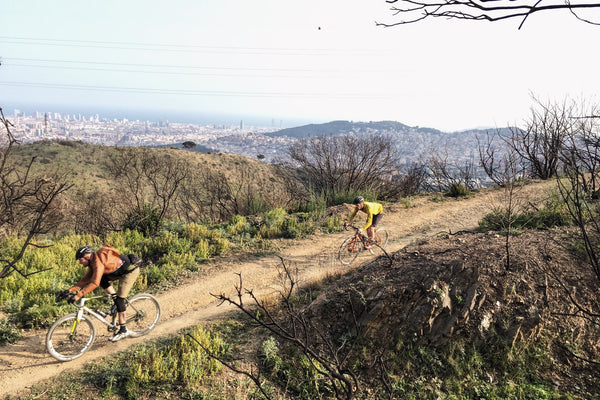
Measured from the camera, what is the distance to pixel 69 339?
590 cm

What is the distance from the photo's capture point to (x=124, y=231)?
1190 cm

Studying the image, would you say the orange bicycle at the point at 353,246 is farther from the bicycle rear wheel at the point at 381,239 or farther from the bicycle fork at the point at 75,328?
the bicycle fork at the point at 75,328

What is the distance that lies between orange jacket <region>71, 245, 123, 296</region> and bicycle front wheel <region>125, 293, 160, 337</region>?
98 cm

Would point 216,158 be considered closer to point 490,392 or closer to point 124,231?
point 124,231

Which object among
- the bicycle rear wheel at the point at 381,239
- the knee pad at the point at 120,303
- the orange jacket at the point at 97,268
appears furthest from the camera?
the bicycle rear wheel at the point at 381,239

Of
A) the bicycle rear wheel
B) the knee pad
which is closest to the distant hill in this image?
the bicycle rear wheel

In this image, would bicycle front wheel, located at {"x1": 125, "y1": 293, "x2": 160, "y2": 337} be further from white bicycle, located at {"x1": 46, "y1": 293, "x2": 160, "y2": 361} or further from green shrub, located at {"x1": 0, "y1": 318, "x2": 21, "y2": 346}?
green shrub, located at {"x1": 0, "y1": 318, "x2": 21, "y2": 346}

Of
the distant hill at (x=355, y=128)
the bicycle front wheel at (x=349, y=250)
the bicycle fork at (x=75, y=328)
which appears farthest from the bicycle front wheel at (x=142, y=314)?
the distant hill at (x=355, y=128)

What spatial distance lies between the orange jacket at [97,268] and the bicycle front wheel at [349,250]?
5934mm

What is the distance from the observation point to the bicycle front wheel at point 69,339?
18.5 feet

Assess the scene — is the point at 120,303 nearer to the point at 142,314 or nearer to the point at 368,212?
the point at 142,314

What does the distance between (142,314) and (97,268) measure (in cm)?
144

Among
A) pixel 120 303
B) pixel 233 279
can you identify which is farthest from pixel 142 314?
pixel 233 279

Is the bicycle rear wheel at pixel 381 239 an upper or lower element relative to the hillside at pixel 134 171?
upper
